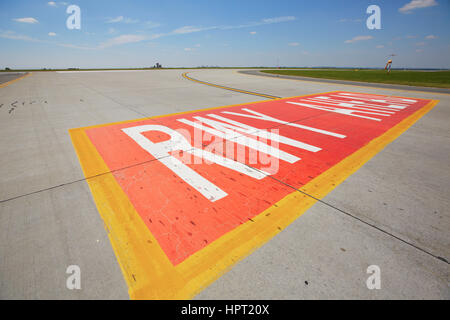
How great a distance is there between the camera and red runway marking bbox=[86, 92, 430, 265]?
208cm

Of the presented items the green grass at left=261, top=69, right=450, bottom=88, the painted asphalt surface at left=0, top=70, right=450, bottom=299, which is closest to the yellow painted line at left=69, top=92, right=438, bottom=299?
the painted asphalt surface at left=0, top=70, right=450, bottom=299

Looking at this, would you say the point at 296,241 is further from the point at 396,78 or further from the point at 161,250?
the point at 396,78

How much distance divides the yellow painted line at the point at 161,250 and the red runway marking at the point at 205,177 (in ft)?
0.28

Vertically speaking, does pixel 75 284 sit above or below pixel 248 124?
below

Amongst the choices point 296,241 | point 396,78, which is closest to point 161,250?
point 296,241

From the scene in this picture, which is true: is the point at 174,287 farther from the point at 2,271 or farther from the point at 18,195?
the point at 18,195

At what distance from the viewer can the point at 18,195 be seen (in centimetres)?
253

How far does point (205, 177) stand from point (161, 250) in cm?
131

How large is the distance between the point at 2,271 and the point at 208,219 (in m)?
1.76
